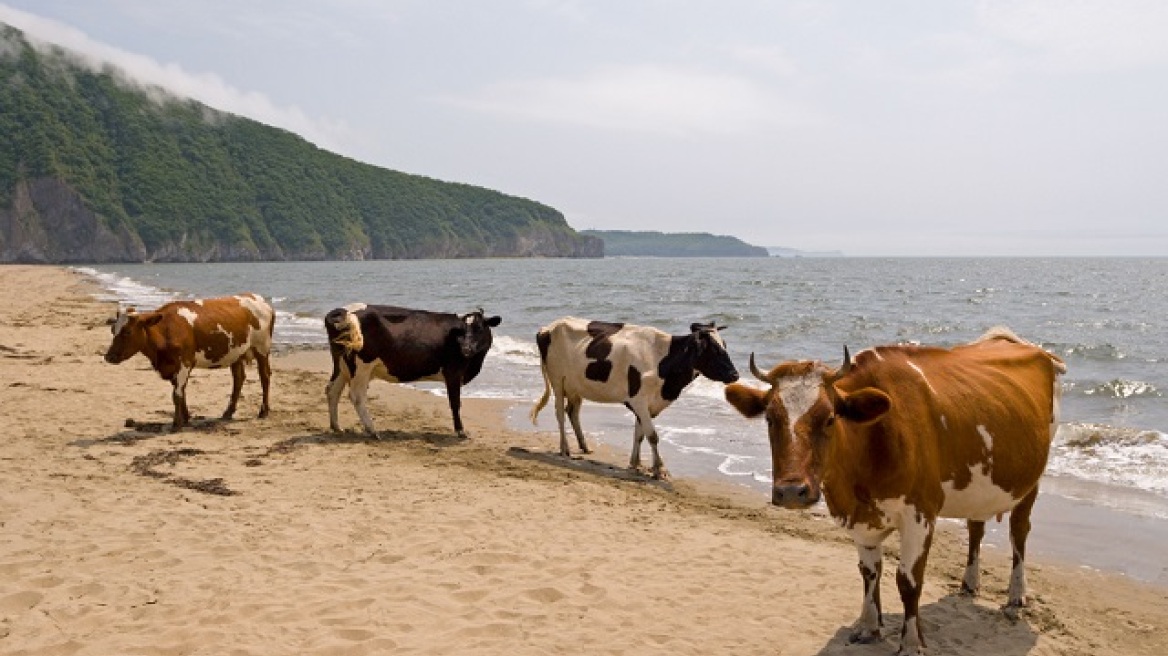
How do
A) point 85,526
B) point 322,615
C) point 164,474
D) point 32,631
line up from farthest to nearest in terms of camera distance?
point 164,474, point 85,526, point 322,615, point 32,631

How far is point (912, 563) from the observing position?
5375 millimetres

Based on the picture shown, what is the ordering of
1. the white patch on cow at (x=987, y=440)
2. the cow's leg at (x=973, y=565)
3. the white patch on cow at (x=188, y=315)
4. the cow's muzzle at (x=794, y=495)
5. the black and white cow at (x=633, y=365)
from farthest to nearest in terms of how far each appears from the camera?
the white patch on cow at (x=188, y=315) → the black and white cow at (x=633, y=365) → the cow's leg at (x=973, y=565) → the white patch on cow at (x=987, y=440) → the cow's muzzle at (x=794, y=495)

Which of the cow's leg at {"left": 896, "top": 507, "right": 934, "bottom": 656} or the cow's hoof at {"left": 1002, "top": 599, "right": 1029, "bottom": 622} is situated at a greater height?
the cow's leg at {"left": 896, "top": 507, "right": 934, "bottom": 656}

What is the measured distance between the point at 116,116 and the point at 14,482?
19608 centimetres

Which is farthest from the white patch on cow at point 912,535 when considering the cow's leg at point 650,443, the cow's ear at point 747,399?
the cow's leg at point 650,443

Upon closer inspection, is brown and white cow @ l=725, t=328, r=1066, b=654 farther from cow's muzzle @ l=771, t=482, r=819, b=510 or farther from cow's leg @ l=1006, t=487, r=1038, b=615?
cow's leg @ l=1006, t=487, r=1038, b=615

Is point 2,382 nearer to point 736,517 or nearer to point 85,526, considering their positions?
point 85,526

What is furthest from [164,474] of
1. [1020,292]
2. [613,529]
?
[1020,292]

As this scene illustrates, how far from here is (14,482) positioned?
8.88 m

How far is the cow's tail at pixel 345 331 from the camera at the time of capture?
12.9 meters

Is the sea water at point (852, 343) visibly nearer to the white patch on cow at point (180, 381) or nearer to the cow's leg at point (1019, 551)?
the cow's leg at point (1019, 551)

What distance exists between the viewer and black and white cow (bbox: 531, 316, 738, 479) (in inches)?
478

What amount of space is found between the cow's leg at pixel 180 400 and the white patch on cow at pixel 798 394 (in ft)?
33.2

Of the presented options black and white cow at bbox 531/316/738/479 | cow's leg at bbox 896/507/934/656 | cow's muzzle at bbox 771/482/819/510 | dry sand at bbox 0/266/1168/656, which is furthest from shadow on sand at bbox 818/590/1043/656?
black and white cow at bbox 531/316/738/479
